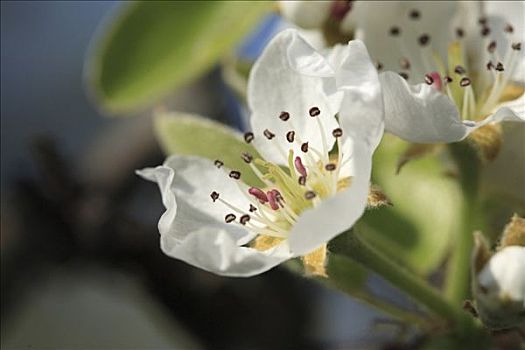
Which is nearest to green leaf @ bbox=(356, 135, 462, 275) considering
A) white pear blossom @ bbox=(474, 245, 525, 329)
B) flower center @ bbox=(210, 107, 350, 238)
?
flower center @ bbox=(210, 107, 350, 238)

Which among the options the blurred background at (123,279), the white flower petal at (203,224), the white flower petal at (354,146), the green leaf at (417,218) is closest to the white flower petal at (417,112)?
the white flower petal at (354,146)

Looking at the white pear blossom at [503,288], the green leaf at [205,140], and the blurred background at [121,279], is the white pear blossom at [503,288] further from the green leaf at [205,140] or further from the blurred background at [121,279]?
the blurred background at [121,279]

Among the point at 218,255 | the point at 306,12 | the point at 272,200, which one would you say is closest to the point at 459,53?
the point at 306,12

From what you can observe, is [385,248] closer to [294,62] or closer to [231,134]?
[231,134]

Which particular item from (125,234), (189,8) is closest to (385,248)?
(189,8)

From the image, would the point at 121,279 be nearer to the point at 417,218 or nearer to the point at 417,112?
the point at 417,218

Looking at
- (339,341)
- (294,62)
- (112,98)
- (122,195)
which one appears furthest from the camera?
(122,195)
